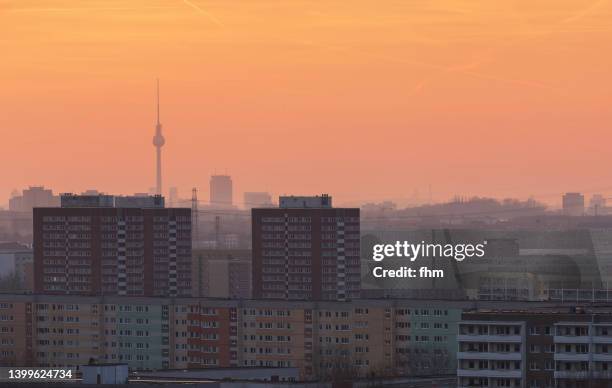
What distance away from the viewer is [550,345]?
6494cm

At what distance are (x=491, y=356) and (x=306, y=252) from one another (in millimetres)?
55324

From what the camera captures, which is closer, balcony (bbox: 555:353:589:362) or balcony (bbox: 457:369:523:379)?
balcony (bbox: 555:353:589:362)

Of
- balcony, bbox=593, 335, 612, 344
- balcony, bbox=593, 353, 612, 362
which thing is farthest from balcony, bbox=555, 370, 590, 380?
balcony, bbox=593, 335, 612, 344

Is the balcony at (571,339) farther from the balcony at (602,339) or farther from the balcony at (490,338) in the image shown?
the balcony at (490,338)

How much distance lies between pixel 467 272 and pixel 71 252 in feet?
88.6

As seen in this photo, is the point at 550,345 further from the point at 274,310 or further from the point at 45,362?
the point at 45,362

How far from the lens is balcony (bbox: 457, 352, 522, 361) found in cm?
6506

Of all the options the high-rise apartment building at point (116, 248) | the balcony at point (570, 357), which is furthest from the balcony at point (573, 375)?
the high-rise apartment building at point (116, 248)

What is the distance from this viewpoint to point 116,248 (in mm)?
124125

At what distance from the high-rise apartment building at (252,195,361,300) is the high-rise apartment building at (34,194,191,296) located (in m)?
5.15

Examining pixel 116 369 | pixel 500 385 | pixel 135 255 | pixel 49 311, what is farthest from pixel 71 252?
pixel 116 369

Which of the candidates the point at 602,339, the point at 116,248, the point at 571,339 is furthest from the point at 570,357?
the point at 116,248

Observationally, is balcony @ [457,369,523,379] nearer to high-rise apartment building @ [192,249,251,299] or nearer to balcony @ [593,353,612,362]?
balcony @ [593,353,612,362]

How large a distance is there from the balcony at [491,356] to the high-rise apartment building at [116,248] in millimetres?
57233
